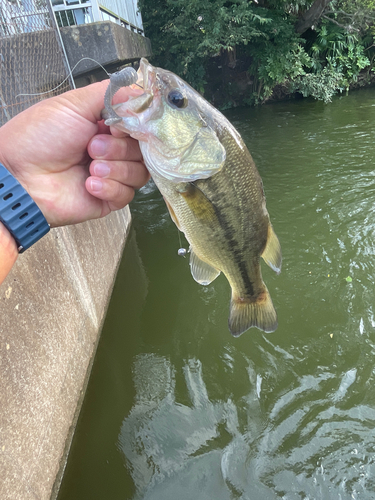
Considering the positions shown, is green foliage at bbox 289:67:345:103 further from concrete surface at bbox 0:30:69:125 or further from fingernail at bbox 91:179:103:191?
fingernail at bbox 91:179:103:191

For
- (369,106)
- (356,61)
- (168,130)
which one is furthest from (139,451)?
(356,61)

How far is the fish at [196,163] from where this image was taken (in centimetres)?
151

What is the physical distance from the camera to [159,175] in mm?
1624

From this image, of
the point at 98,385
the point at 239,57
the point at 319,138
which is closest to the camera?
the point at 98,385

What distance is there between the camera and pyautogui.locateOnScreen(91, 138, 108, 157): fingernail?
1.70 metres

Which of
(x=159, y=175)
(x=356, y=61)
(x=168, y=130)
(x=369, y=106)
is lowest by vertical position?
(x=369, y=106)

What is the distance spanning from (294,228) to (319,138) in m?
5.98

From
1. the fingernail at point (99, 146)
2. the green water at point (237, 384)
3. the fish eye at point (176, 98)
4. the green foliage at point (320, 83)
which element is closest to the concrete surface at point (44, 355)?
the green water at point (237, 384)

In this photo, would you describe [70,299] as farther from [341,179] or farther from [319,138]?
[319,138]

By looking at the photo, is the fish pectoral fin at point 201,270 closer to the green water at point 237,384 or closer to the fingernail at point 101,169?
the fingernail at point 101,169

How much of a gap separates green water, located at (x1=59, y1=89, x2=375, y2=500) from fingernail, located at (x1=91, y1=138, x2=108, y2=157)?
2797 mm

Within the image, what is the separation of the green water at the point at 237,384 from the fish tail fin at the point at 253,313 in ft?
4.86

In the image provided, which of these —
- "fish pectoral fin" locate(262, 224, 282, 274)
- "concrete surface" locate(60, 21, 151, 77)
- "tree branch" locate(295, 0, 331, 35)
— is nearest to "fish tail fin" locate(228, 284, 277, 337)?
"fish pectoral fin" locate(262, 224, 282, 274)

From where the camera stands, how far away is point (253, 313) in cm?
228
